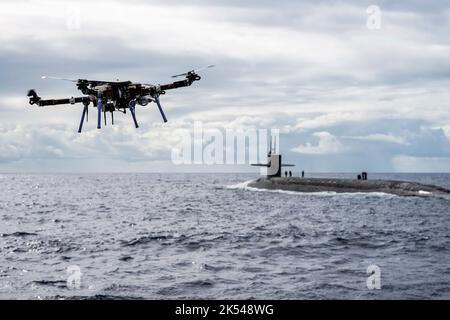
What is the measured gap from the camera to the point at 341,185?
93438 millimetres

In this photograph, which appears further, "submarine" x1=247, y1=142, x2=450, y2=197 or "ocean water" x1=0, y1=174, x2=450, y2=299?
"submarine" x1=247, y1=142, x2=450, y2=197

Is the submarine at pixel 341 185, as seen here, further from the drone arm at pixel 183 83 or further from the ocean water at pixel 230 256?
the drone arm at pixel 183 83

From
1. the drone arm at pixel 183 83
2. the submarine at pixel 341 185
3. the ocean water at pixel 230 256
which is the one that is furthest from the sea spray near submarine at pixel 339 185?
the drone arm at pixel 183 83

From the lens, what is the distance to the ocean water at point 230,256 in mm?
25047

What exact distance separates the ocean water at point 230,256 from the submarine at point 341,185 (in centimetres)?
1948

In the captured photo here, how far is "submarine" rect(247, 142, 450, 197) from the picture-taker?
257ft

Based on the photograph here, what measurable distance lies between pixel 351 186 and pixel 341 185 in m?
1.84

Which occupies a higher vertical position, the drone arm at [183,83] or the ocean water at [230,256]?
the drone arm at [183,83]

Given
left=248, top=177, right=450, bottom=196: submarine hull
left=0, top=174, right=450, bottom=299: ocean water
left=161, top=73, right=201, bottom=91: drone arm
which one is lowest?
left=0, top=174, right=450, bottom=299: ocean water

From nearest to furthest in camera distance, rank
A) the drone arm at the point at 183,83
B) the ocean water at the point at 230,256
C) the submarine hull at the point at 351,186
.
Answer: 1. the drone arm at the point at 183,83
2. the ocean water at the point at 230,256
3. the submarine hull at the point at 351,186

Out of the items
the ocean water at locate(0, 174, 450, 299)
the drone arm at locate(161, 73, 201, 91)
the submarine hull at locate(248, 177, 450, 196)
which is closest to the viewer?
the drone arm at locate(161, 73, 201, 91)

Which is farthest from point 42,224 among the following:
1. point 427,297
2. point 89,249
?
point 427,297

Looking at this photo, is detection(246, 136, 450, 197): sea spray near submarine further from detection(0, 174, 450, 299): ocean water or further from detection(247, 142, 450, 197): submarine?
detection(0, 174, 450, 299): ocean water

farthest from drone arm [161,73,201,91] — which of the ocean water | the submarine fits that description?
the submarine
